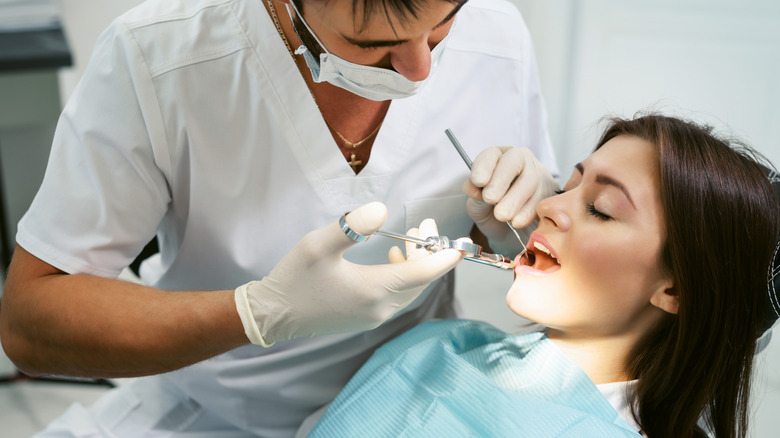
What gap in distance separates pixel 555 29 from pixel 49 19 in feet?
7.03

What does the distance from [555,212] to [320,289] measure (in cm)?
50

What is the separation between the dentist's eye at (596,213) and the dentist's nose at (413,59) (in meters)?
0.44

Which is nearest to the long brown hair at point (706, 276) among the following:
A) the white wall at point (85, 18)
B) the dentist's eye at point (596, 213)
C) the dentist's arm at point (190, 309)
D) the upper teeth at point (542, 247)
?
the dentist's eye at point (596, 213)

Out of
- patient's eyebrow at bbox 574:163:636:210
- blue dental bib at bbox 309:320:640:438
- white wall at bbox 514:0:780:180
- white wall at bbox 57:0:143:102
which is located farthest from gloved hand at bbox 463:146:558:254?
white wall at bbox 57:0:143:102

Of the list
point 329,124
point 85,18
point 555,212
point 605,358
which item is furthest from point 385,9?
point 85,18

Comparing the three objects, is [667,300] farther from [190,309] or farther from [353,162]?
[190,309]

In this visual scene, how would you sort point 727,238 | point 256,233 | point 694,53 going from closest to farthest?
point 727,238, point 256,233, point 694,53

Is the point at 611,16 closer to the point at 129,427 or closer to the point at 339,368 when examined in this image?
the point at 339,368

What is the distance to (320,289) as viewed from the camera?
1.14 meters

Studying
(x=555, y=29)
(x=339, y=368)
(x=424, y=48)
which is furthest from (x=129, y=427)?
(x=555, y=29)

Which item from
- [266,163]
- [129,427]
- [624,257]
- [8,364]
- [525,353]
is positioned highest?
[266,163]

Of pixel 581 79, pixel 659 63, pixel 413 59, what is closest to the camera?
pixel 413 59

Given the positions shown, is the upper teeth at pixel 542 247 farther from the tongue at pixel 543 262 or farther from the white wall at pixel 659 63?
the white wall at pixel 659 63

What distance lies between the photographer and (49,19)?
9.55ft
